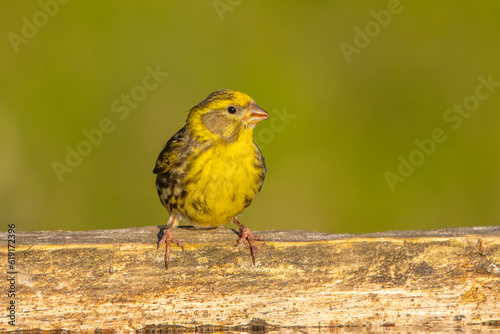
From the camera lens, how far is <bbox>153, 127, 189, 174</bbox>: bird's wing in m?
6.77

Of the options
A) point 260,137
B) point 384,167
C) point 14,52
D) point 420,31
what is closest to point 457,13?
point 420,31

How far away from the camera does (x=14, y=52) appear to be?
1002cm

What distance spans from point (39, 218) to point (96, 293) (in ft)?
12.8

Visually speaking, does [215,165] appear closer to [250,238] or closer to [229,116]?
[229,116]

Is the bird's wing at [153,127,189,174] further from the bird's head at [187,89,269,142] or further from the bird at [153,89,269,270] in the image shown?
the bird's head at [187,89,269,142]

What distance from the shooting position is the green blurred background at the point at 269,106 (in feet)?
31.6

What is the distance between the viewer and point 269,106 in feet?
32.1

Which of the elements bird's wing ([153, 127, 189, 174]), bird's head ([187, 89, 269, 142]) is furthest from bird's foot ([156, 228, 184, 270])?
bird's head ([187, 89, 269, 142])

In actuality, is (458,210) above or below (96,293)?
above

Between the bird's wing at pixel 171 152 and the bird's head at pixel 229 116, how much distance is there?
0.15 m

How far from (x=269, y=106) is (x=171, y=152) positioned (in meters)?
3.12

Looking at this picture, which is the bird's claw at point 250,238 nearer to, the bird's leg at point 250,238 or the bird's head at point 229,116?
the bird's leg at point 250,238

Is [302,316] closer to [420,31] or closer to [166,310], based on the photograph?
[166,310]

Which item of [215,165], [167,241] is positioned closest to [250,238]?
[167,241]
